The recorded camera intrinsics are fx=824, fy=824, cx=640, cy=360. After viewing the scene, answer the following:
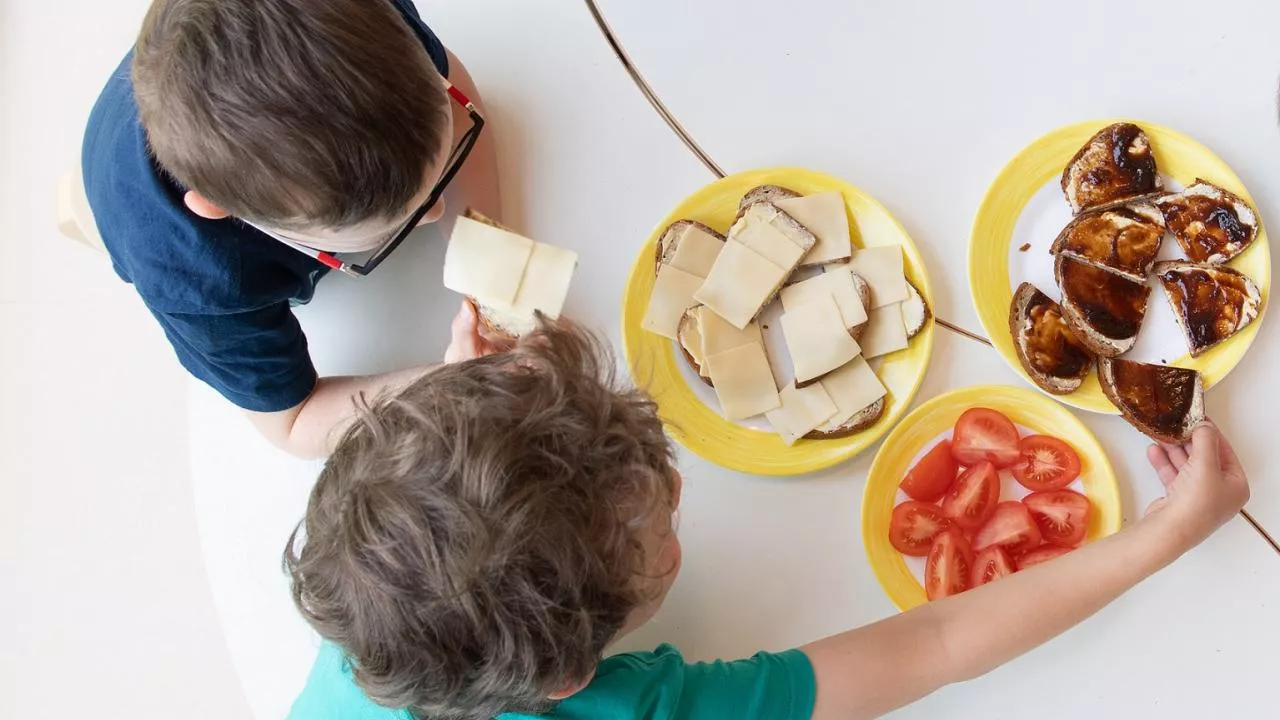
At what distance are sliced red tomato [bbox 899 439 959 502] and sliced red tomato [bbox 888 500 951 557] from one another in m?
0.02

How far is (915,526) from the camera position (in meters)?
1.12

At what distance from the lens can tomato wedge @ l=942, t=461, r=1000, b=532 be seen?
1104 millimetres

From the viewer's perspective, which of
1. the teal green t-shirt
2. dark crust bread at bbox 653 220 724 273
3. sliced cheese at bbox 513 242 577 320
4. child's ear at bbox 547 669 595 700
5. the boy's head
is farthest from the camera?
dark crust bread at bbox 653 220 724 273

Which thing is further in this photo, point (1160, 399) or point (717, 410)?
point (717, 410)

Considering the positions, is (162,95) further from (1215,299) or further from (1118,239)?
(1215,299)

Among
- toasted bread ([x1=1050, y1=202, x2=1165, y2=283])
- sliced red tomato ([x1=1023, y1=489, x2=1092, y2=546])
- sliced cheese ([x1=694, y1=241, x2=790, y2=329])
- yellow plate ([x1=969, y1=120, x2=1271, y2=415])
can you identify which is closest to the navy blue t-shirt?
sliced cheese ([x1=694, y1=241, x2=790, y2=329])

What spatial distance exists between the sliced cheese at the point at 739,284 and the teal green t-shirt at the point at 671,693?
17.7 inches

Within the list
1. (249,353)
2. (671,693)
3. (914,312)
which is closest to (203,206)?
(249,353)

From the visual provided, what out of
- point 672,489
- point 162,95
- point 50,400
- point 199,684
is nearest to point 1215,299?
point 672,489

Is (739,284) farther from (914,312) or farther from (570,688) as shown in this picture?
(570,688)

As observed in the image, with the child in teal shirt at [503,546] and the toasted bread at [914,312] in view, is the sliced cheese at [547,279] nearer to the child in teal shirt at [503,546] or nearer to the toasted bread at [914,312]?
the child in teal shirt at [503,546]

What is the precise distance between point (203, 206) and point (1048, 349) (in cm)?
106

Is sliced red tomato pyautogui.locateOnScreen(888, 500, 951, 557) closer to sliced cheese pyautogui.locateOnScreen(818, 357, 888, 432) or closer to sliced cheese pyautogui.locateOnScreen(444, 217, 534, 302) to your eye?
sliced cheese pyautogui.locateOnScreen(818, 357, 888, 432)

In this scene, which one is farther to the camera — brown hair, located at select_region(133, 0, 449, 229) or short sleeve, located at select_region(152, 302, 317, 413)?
short sleeve, located at select_region(152, 302, 317, 413)
